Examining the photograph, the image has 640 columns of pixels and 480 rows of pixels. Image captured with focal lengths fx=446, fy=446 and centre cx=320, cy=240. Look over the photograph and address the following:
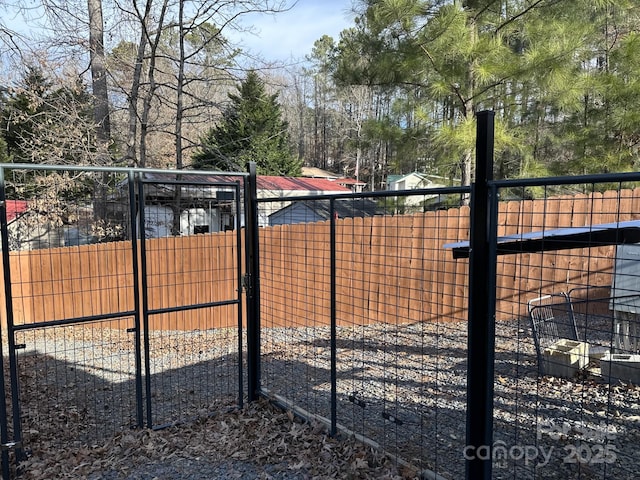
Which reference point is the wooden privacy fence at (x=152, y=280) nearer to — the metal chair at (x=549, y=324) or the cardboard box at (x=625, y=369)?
the metal chair at (x=549, y=324)

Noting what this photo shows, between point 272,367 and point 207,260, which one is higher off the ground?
point 207,260

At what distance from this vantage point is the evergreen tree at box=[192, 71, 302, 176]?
1251cm

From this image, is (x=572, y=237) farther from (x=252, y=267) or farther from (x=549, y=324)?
(x=549, y=324)

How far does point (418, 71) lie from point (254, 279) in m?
5.48

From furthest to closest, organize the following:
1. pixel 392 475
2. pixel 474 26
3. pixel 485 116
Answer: pixel 474 26 → pixel 392 475 → pixel 485 116

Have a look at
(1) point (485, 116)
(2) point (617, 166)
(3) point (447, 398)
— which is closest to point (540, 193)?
(2) point (617, 166)

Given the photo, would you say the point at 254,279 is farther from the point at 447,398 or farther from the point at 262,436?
the point at 447,398

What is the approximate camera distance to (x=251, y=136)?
13383 mm

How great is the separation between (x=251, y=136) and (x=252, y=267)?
388 inches

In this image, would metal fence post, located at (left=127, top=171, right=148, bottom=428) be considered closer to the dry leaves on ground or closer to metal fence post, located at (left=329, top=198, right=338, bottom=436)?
the dry leaves on ground

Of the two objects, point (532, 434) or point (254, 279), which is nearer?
point (532, 434)

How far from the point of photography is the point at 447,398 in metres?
4.31

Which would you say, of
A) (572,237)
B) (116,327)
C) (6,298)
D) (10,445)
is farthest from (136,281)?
(116,327)

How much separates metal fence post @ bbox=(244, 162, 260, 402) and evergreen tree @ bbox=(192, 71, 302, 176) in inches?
285
